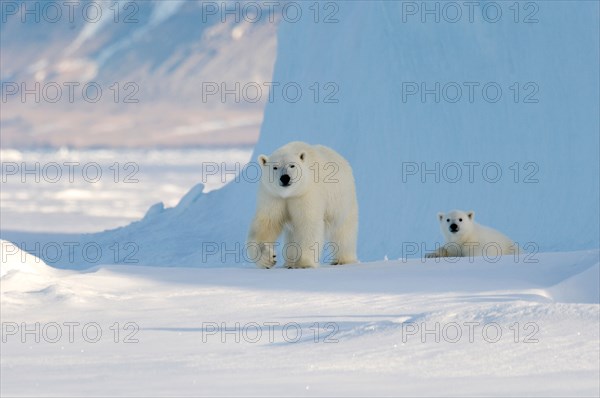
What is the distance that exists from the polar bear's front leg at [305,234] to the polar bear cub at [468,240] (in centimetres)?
176

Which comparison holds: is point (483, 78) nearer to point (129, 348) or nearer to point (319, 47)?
point (319, 47)

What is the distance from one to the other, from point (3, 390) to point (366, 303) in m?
2.69

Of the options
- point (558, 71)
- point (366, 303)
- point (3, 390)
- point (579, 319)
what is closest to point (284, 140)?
point (558, 71)

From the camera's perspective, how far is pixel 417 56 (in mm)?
14539

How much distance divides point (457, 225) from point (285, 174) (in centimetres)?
229

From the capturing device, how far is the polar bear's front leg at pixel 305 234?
312 inches

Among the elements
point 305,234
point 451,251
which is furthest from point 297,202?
point 451,251

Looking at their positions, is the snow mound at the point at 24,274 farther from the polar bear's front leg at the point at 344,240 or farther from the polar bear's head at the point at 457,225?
the polar bear's head at the point at 457,225

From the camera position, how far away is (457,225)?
9.42m

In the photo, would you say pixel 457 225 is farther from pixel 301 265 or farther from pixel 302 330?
pixel 302 330

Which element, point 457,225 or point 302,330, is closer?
point 302,330

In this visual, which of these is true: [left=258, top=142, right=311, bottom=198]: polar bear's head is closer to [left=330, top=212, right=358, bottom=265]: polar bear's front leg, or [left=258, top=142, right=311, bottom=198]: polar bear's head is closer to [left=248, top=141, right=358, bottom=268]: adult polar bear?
[left=248, top=141, right=358, bottom=268]: adult polar bear

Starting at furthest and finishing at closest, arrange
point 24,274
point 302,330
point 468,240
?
point 468,240
point 24,274
point 302,330

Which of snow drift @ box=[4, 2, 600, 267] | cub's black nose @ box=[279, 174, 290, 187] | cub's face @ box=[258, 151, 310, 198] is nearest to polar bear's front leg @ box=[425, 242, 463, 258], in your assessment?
cub's face @ box=[258, 151, 310, 198]
